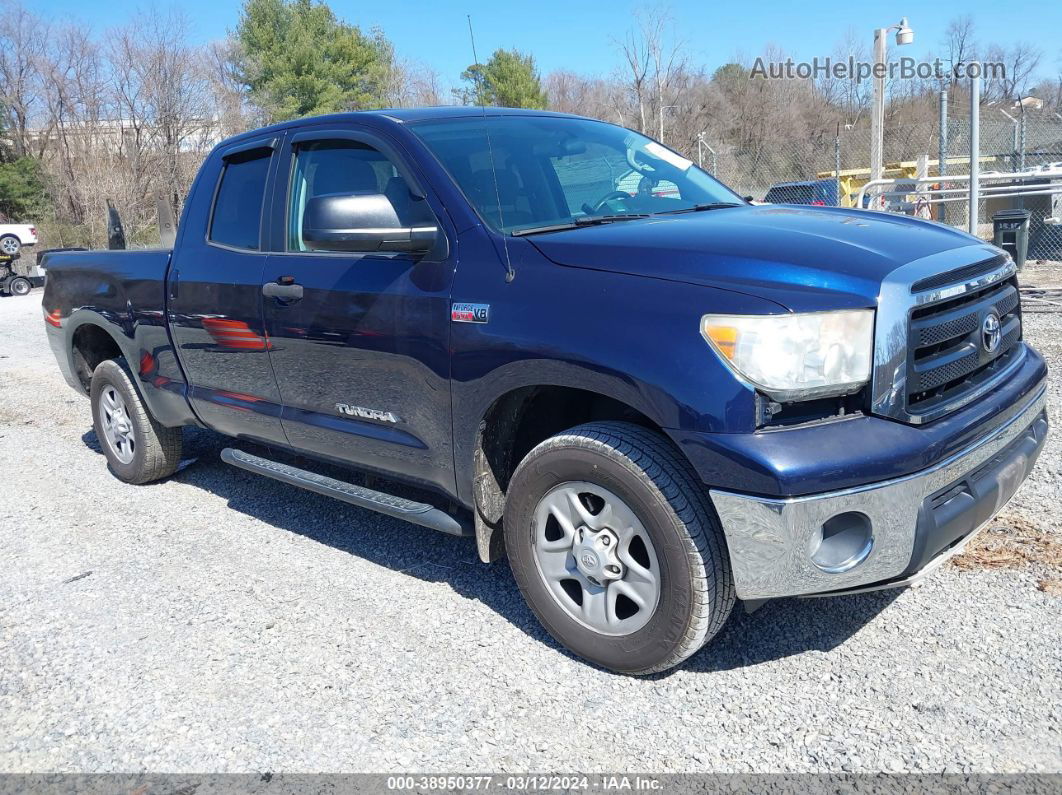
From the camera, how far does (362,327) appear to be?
3594 millimetres

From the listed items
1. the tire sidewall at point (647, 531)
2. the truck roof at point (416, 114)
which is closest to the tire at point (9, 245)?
the truck roof at point (416, 114)

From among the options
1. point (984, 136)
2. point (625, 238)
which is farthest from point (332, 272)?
point (984, 136)

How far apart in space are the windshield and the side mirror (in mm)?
272

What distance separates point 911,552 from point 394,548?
8.13 ft

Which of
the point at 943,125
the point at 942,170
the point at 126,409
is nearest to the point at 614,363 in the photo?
the point at 126,409

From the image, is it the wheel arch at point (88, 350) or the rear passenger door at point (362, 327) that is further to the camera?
the wheel arch at point (88, 350)

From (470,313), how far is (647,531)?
996 millimetres

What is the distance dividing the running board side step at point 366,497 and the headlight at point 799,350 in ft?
4.51

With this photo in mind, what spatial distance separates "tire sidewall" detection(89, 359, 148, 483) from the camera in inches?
213

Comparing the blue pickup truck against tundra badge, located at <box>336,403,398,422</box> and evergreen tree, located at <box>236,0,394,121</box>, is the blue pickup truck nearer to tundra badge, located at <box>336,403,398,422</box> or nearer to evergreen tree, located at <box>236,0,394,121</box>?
tundra badge, located at <box>336,403,398,422</box>

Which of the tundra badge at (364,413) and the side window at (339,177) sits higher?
the side window at (339,177)

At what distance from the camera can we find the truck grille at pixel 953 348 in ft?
8.96

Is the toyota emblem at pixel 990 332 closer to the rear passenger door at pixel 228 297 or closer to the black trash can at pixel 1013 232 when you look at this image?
the rear passenger door at pixel 228 297

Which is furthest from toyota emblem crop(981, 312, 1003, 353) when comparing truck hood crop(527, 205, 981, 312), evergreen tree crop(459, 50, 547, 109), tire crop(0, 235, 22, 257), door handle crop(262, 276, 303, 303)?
evergreen tree crop(459, 50, 547, 109)
